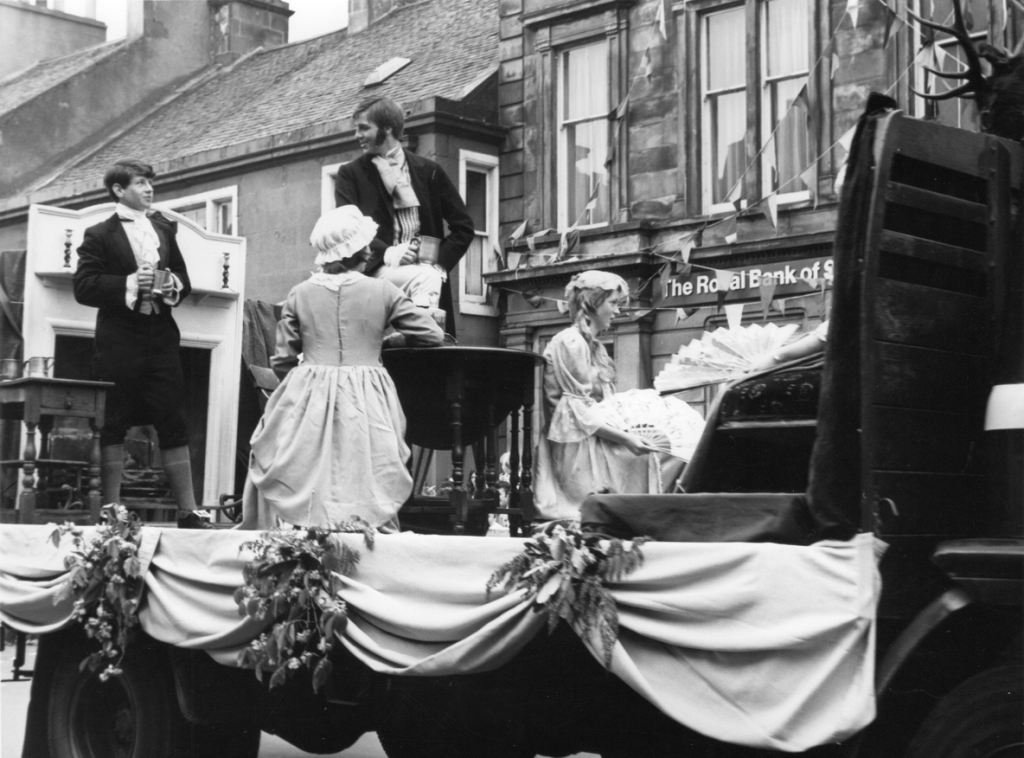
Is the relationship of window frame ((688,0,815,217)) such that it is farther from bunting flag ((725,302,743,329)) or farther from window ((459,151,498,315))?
window ((459,151,498,315))

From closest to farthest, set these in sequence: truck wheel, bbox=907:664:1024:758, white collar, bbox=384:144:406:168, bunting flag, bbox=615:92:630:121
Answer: truck wheel, bbox=907:664:1024:758 < white collar, bbox=384:144:406:168 < bunting flag, bbox=615:92:630:121

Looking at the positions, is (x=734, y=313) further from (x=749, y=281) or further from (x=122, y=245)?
(x=122, y=245)

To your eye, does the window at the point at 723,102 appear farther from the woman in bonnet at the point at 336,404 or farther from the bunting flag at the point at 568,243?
the woman in bonnet at the point at 336,404

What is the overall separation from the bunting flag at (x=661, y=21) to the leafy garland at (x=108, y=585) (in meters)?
14.2

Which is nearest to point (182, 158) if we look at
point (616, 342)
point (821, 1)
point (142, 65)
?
point (142, 65)

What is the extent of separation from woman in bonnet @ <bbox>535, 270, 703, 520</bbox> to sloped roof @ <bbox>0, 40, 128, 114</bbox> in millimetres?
23273

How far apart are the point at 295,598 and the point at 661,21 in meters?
14.9

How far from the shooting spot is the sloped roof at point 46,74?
28.5 meters

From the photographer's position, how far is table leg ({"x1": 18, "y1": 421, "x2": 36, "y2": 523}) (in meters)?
6.24

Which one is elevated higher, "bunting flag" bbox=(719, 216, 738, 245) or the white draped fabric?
"bunting flag" bbox=(719, 216, 738, 245)

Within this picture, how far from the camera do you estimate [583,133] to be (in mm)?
20469

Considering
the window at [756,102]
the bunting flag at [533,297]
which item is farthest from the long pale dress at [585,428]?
the bunting flag at [533,297]

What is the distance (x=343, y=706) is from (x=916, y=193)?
99.9 inches

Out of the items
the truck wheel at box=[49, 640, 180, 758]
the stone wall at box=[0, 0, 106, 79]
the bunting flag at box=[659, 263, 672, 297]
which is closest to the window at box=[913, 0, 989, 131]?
the bunting flag at box=[659, 263, 672, 297]
